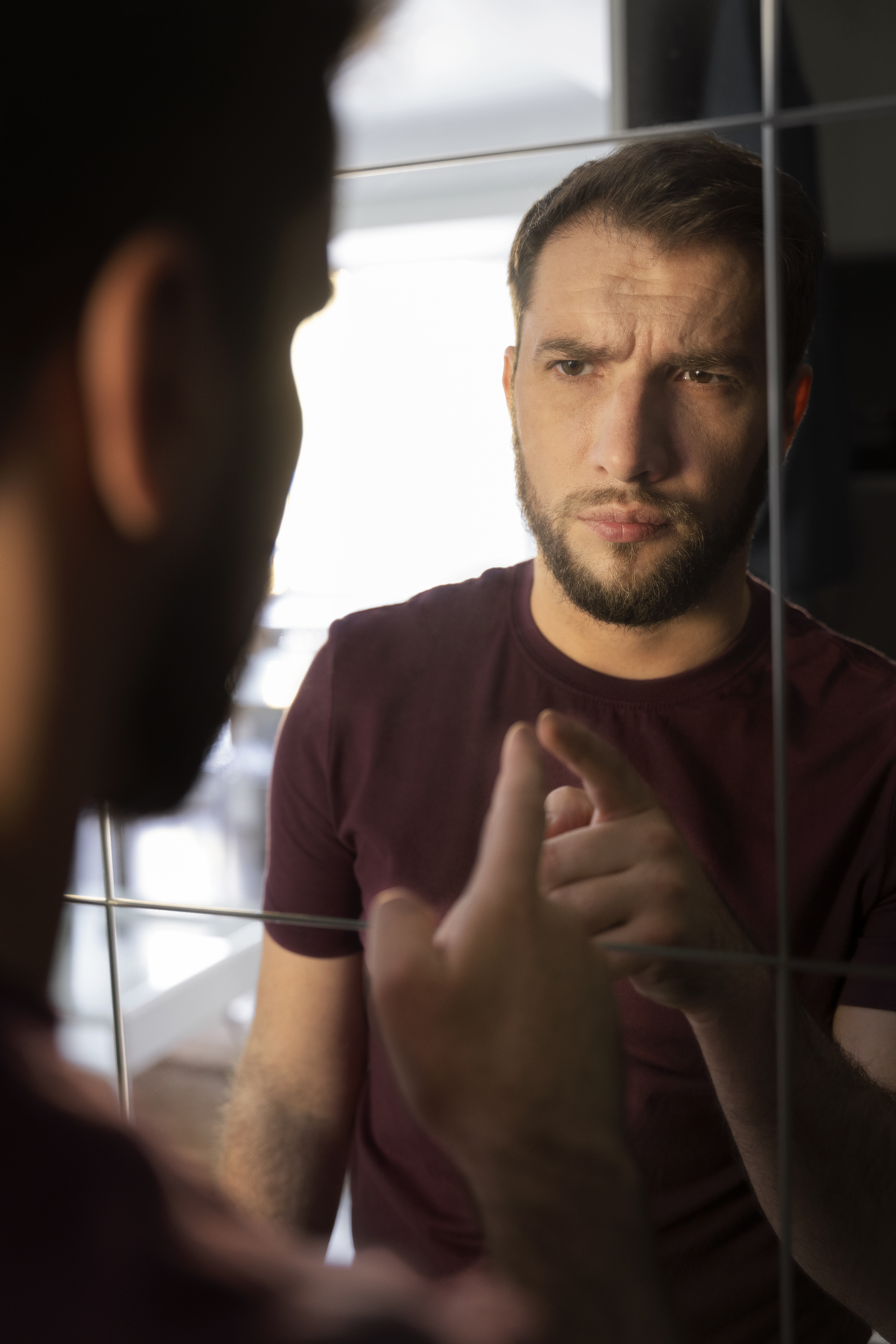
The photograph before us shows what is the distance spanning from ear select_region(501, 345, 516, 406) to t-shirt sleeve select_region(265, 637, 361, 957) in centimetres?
21

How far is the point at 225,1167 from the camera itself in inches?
27.4

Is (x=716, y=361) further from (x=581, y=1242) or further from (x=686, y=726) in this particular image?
(x=581, y=1242)

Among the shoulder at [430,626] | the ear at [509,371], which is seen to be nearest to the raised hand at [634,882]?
the shoulder at [430,626]

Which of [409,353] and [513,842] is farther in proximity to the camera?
[409,353]

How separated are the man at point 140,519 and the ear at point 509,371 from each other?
0.21m

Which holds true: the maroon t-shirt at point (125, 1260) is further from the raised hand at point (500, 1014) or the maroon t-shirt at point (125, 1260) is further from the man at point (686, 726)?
the man at point (686, 726)

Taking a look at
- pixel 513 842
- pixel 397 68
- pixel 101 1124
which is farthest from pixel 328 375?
pixel 101 1124

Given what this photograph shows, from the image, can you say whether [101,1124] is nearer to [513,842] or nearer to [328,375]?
[513,842]

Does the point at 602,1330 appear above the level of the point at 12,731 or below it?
below

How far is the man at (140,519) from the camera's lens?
30 centimetres

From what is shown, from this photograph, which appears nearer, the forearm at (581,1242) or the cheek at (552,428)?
the forearm at (581,1242)

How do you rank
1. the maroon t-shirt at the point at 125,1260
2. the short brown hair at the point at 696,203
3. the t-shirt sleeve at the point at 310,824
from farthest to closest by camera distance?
the t-shirt sleeve at the point at 310,824, the short brown hair at the point at 696,203, the maroon t-shirt at the point at 125,1260

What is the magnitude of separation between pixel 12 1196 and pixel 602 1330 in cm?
28

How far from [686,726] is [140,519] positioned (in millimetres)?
364
